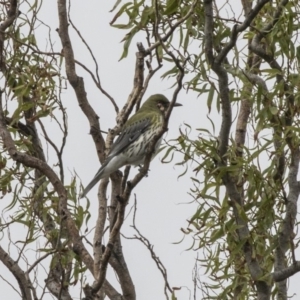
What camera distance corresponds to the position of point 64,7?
5.91 metres

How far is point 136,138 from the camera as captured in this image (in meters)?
7.43

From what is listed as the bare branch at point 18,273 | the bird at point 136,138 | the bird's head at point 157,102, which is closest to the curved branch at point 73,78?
the bird at point 136,138

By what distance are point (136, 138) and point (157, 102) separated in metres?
0.79

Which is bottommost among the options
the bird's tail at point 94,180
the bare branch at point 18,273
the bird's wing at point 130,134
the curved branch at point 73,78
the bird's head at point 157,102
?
the bare branch at point 18,273

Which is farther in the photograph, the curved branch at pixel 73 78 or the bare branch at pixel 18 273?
the curved branch at pixel 73 78

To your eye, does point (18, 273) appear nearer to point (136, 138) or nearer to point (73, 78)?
point (73, 78)

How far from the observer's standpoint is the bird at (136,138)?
656 cm

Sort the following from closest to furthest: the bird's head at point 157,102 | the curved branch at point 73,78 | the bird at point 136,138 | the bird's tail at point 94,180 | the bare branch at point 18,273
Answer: the bare branch at point 18,273
the curved branch at point 73,78
the bird's tail at point 94,180
the bird at point 136,138
the bird's head at point 157,102

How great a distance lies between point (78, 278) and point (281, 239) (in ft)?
4.08

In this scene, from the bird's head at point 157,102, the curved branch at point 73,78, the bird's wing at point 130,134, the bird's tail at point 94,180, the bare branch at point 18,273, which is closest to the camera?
the bare branch at point 18,273

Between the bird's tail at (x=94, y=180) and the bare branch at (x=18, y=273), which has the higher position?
the bird's tail at (x=94, y=180)

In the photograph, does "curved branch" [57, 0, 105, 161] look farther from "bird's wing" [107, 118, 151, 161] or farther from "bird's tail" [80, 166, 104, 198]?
"bird's wing" [107, 118, 151, 161]

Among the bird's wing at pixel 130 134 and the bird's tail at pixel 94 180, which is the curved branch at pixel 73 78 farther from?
the bird's wing at pixel 130 134

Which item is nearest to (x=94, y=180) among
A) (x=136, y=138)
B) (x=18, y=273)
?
(x=136, y=138)
